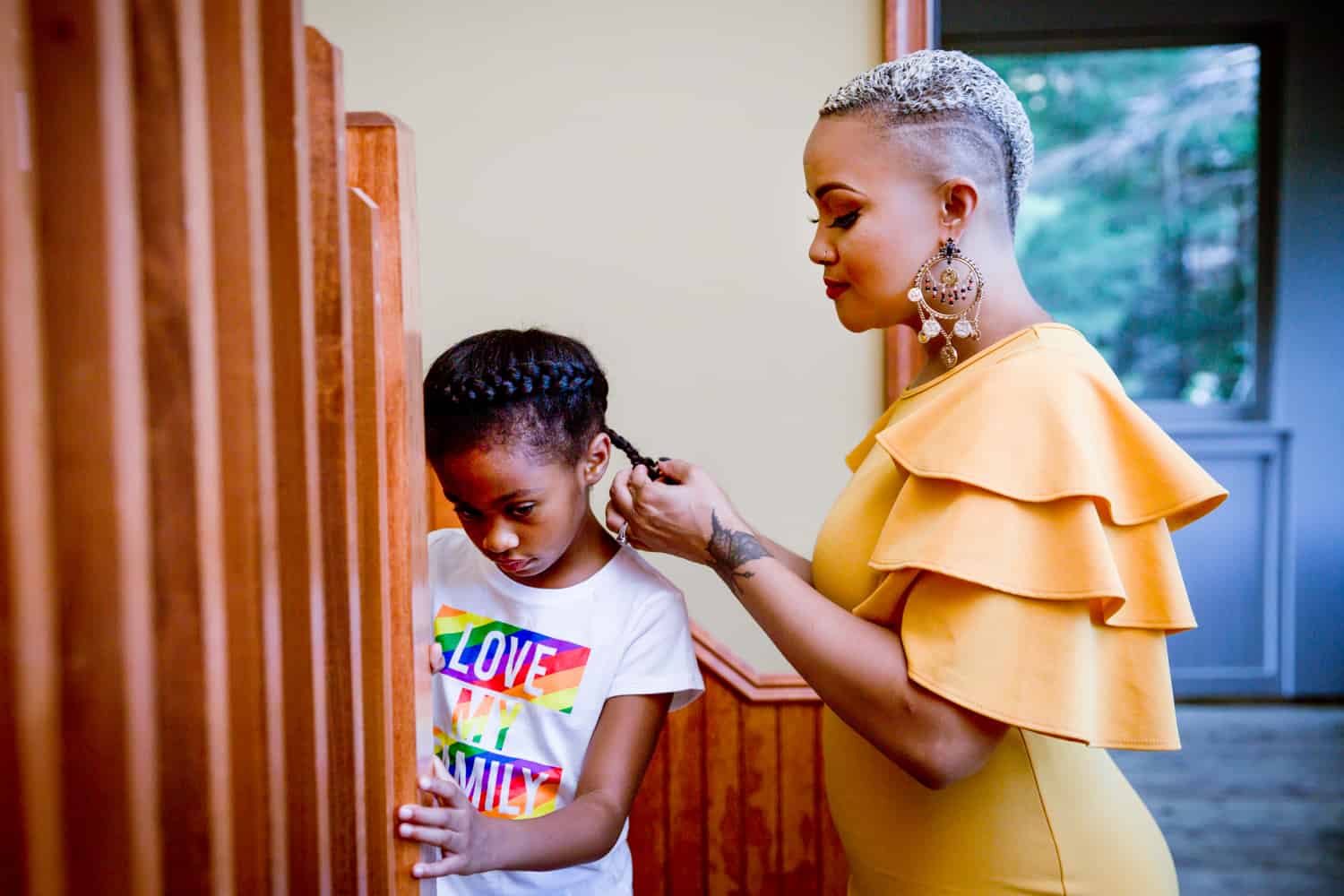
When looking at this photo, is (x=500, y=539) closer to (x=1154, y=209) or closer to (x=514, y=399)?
(x=514, y=399)

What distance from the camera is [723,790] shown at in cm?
190

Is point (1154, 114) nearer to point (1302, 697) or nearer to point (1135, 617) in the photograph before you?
point (1302, 697)

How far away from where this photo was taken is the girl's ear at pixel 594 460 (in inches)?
49.6

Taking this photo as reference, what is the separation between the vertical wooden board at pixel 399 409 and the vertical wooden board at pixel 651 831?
117 centimetres

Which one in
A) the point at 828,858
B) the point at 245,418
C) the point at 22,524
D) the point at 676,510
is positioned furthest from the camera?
the point at 828,858

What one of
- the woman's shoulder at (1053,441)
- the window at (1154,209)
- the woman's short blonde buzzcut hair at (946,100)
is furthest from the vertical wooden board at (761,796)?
the window at (1154,209)

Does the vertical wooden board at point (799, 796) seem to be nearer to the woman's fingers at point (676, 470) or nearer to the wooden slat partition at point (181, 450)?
the woman's fingers at point (676, 470)

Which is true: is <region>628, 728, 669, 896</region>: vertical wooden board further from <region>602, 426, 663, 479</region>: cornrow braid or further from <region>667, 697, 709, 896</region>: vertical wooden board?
<region>602, 426, 663, 479</region>: cornrow braid

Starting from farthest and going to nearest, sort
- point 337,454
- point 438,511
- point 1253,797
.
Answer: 1. point 1253,797
2. point 438,511
3. point 337,454

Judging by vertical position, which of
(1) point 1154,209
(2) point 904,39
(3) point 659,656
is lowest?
(3) point 659,656

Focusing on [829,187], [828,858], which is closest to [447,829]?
[829,187]

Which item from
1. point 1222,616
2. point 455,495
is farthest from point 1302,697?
point 455,495

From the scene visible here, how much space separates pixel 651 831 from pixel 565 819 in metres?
0.94

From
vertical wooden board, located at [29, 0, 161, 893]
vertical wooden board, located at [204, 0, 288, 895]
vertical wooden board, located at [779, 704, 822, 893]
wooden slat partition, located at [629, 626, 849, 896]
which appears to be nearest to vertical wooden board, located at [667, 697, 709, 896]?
wooden slat partition, located at [629, 626, 849, 896]
